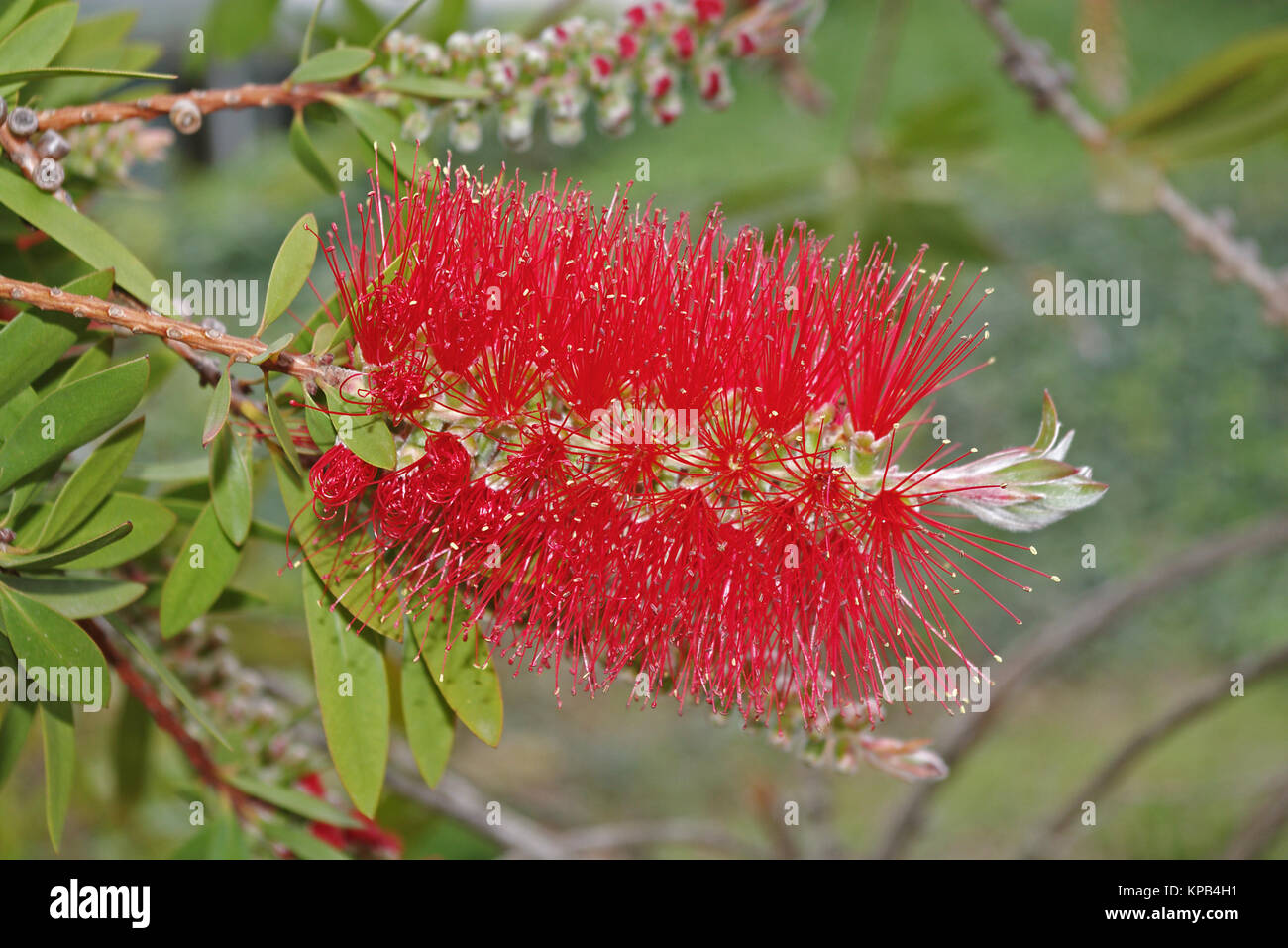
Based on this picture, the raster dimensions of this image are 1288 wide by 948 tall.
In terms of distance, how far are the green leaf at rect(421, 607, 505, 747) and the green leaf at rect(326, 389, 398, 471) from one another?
11cm

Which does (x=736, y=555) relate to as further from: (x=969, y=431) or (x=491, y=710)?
(x=969, y=431)

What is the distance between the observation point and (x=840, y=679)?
531 millimetres

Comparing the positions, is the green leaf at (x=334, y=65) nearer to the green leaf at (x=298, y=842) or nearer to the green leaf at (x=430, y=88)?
the green leaf at (x=430, y=88)

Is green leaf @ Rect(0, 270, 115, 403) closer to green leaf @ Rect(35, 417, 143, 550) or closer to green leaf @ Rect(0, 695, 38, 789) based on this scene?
green leaf @ Rect(35, 417, 143, 550)

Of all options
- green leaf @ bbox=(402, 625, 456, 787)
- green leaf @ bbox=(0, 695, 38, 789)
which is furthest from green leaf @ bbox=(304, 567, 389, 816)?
green leaf @ bbox=(0, 695, 38, 789)

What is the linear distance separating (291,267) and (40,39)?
20cm

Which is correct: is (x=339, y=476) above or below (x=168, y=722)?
above

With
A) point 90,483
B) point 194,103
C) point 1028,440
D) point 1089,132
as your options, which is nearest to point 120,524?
point 90,483

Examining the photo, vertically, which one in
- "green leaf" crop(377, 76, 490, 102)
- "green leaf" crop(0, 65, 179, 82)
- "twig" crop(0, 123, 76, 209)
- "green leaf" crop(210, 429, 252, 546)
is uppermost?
"green leaf" crop(377, 76, 490, 102)

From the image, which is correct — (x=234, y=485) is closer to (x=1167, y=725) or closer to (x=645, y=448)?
(x=645, y=448)

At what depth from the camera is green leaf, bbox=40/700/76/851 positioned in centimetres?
56

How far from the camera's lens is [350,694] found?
54cm

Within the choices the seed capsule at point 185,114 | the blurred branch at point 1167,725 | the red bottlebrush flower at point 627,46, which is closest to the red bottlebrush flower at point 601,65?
the red bottlebrush flower at point 627,46

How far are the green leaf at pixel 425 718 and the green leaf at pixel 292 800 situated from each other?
14 cm
